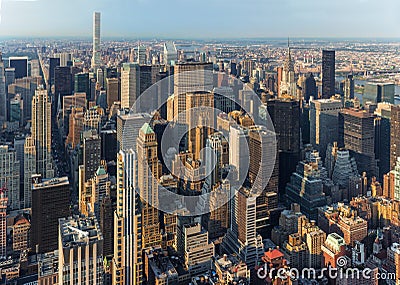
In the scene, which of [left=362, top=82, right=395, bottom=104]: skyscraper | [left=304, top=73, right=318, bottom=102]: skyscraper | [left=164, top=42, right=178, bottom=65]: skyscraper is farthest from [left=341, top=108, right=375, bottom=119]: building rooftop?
[left=164, top=42, right=178, bottom=65]: skyscraper

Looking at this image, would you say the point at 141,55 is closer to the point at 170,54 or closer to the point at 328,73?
the point at 170,54

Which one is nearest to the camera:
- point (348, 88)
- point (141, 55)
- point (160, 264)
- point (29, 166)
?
point (160, 264)

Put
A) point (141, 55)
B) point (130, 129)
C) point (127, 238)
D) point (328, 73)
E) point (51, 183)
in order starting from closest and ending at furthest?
1. point (127, 238)
2. point (51, 183)
3. point (130, 129)
4. point (141, 55)
5. point (328, 73)

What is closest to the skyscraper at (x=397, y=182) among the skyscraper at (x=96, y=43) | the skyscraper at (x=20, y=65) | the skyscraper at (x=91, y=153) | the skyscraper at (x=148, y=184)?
the skyscraper at (x=148, y=184)

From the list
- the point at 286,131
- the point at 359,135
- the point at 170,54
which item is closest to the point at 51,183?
the point at 170,54

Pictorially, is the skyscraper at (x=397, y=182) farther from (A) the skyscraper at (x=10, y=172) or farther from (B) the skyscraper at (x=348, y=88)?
(A) the skyscraper at (x=10, y=172)

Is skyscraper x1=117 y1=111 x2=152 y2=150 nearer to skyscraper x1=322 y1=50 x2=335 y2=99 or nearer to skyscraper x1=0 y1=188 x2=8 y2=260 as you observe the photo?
skyscraper x1=0 y1=188 x2=8 y2=260
